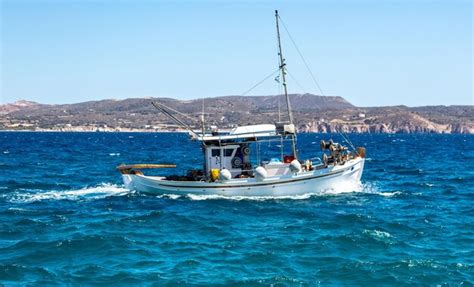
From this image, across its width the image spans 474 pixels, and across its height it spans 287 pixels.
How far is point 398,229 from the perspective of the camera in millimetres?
32250

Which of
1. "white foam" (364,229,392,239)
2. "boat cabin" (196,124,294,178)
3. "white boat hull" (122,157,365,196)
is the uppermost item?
"boat cabin" (196,124,294,178)

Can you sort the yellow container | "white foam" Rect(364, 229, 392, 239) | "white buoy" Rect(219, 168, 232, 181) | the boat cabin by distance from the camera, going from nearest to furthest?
1. "white foam" Rect(364, 229, 392, 239)
2. "white buoy" Rect(219, 168, 232, 181)
3. the yellow container
4. the boat cabin

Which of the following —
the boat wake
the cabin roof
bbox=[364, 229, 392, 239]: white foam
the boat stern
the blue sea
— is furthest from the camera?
the boat stern

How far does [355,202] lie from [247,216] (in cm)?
879

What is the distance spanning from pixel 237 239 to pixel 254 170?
1303 cm

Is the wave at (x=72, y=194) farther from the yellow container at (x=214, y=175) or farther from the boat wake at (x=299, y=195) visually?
the yellow container at (x=214, y=175)

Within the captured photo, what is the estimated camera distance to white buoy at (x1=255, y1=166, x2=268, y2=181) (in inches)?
1630

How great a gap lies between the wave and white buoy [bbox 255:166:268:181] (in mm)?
10305

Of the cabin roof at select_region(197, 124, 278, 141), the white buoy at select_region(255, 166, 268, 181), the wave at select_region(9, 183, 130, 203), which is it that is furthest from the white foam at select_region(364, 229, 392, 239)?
the wave at select_region(9, 183, 130, 203)

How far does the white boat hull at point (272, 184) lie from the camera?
41.9 meters

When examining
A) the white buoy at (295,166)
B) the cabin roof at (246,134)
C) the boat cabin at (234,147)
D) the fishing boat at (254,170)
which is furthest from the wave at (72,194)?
the white buoy at (295,166)

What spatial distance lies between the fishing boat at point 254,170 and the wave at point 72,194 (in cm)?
228

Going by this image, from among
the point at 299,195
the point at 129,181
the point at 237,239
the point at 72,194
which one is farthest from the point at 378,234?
the point at 72,194

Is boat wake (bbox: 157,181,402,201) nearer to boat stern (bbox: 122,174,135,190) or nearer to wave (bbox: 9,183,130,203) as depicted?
boat stern (bbox: 122,174,135,190)
